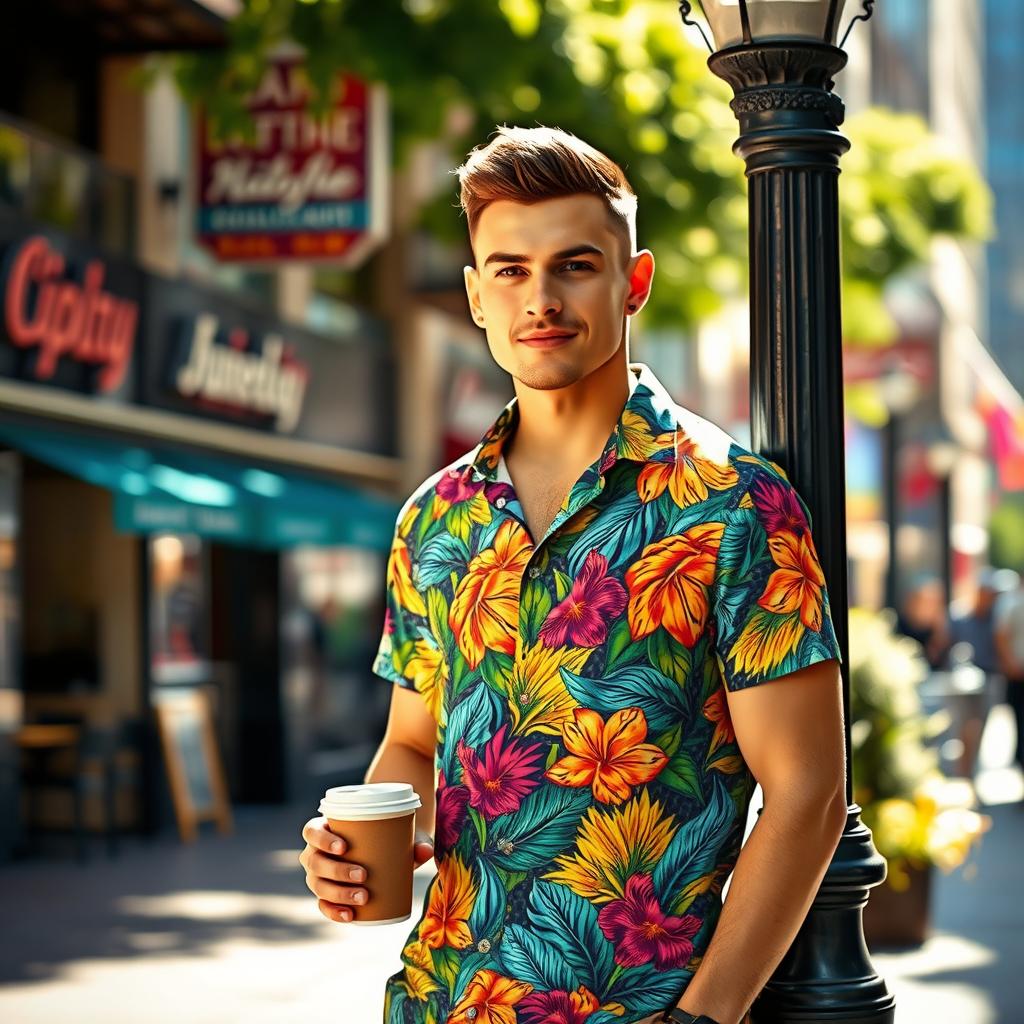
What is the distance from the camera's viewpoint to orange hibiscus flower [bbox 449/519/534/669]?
2.65 meters

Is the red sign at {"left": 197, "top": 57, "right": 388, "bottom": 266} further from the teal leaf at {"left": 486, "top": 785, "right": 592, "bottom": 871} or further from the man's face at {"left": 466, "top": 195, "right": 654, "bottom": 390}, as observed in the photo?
the teal leaf at {"left": 486, "top": 785, "right": 592, "bottom": 871}

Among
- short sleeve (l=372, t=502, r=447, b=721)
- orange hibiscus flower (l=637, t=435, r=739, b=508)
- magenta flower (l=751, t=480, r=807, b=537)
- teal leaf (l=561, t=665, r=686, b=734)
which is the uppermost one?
orange hibiscus flower (l=637, t=435, r=739, b=508)

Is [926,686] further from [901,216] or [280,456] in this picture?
[280,456]

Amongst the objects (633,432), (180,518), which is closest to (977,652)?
(180,518)

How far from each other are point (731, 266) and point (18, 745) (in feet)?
20.6

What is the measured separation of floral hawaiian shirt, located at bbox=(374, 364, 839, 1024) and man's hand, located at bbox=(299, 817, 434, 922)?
147 millimetres

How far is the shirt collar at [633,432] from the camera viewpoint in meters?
2.65

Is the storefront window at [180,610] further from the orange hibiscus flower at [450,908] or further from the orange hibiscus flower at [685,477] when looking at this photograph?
the orange hibiscus flower at [685,477]

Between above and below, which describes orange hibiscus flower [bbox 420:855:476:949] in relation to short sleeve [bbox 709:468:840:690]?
below

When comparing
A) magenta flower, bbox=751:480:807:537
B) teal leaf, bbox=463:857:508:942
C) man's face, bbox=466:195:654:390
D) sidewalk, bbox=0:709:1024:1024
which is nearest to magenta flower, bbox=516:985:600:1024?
teal leaf, bbox=463:857:508:942

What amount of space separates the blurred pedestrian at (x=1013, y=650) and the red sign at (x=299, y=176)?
6.39m

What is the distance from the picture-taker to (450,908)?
2635mm

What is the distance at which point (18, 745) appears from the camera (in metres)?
12.7

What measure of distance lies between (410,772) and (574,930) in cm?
54
